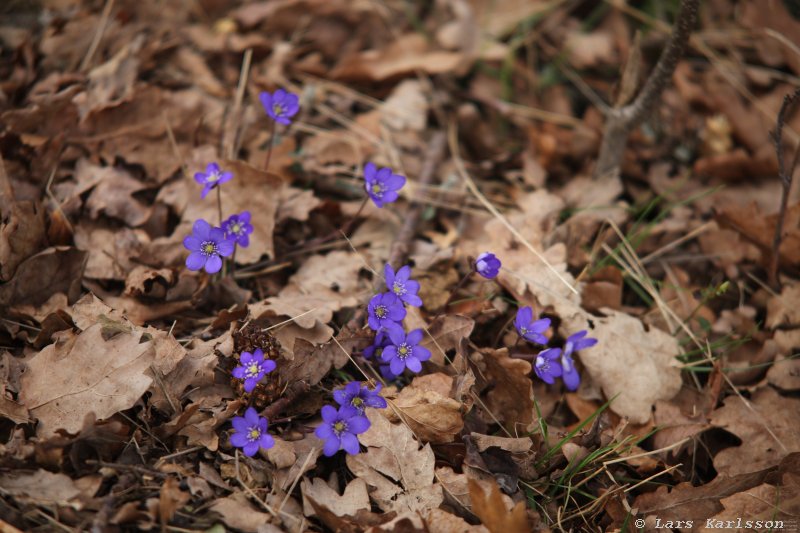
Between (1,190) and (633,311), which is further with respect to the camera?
(633,311)

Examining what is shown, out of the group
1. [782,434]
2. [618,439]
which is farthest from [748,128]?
[618,439]

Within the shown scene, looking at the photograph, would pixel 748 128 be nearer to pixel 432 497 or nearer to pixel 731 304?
pixel 731 304

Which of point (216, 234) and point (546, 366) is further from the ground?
point (216, 234)

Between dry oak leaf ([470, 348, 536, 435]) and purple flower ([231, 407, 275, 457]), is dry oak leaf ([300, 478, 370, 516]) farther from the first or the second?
dry oak leaf ([470, 348, 536, 435])

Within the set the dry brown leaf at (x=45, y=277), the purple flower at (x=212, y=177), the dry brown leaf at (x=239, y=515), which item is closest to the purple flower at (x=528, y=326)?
the dry brown leaf at (x=239, y=515)

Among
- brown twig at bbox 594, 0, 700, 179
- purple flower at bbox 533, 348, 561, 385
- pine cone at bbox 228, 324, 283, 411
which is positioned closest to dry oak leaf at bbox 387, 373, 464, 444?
purple flower at bbox 533, 348, 561, 385

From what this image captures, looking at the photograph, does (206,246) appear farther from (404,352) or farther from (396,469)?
(396,469)

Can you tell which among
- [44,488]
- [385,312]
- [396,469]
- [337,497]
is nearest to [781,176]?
[385,312]
